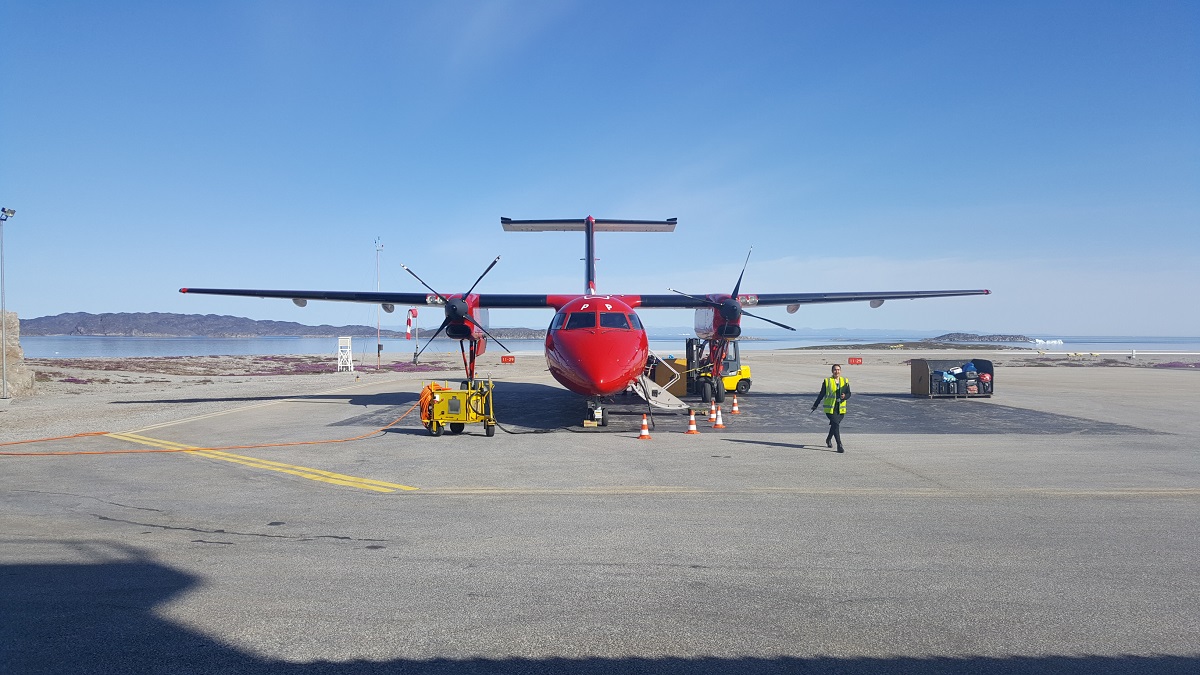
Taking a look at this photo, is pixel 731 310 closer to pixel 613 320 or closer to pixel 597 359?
pixel 613 320

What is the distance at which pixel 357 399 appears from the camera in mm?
23391

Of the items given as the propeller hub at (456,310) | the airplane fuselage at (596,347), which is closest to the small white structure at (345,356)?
the propeller hub at (456,310)

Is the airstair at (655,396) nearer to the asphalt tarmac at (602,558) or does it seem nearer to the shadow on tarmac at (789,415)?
the shadow on tarmac at (789,415)

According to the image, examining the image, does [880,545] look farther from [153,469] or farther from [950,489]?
[153,469]

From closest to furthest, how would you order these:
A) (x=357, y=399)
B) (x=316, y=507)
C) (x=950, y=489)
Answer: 1. (x=316, y=507)
2. (x=950, y=489)
3. (x=357, y=399)

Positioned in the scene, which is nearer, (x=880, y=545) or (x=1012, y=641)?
(x=1012, y=641)

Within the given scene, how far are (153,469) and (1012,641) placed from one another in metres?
12.2

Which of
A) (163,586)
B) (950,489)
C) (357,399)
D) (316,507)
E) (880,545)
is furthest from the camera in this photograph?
(357,399)

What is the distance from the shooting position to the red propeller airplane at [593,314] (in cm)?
1491

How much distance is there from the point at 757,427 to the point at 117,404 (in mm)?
20531

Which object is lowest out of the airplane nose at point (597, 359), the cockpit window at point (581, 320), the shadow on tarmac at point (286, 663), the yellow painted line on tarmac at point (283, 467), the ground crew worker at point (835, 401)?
the shadow on tarmac at point (286, 663)

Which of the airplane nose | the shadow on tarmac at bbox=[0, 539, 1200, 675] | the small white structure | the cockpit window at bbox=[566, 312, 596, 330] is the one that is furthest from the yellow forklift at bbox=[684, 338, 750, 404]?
the small white structure

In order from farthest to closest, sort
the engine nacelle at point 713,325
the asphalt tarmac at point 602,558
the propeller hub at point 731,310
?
1. the engine nacelle at point 713,325
2. the propeller hub at point 731,310
3. the asphalt tarmac at point 602,558

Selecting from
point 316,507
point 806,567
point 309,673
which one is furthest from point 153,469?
Answer: point 806,567
